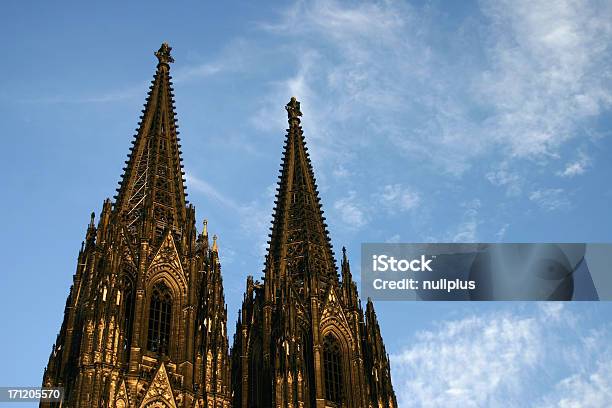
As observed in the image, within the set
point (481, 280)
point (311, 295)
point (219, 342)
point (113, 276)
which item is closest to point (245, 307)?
point (311, 295)

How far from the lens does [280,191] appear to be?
5912cm

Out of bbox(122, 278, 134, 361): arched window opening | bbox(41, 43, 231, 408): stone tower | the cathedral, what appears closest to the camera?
bbox(41, 43, 231, 408): stone tower

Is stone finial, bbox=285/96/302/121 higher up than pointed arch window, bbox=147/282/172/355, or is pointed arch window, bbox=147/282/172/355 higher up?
stone finial, bbox=285/96/302/121

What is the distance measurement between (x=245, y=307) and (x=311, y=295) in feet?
14.4

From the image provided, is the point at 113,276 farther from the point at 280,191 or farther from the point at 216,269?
the point at 280,191

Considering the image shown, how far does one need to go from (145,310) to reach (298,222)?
49.1 ft

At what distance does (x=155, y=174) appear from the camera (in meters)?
51.9

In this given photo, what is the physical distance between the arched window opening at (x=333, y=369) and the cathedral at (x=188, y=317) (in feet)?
0.24

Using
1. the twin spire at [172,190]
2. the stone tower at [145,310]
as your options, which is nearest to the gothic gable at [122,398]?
the stone tower at [145,310]

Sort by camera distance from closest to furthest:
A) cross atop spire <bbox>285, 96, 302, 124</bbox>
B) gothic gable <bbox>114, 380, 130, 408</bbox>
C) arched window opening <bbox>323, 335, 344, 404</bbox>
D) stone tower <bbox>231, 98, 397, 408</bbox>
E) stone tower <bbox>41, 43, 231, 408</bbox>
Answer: gothic gable <bbox>114, 380, 130, 408</bbox> < stone tower <bbox>41, 43, 231, 408</bbox> < stone tower <bbox>231, 98, 397, 408</bbox> < arched window opening <bbox>323, 335, 344, 404</bbox> < cross atop spire <bbox>285, 96, 302, 124</bbox>
